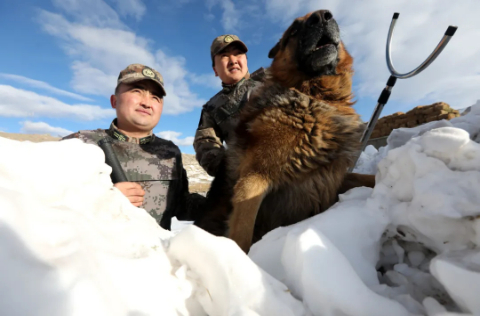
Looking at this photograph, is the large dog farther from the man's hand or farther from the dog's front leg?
the man's hand

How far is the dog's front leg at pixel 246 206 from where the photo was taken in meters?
1.67

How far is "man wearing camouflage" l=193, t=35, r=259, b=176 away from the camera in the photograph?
350cm

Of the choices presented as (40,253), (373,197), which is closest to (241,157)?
(373,197)

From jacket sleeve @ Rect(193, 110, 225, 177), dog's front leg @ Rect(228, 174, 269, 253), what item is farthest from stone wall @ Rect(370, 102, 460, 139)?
dog's front leg @ Rect(228, 174, 269, 253)

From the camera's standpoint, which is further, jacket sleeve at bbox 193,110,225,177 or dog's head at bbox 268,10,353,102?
jacket sleeve at bbox 193,110,225,177

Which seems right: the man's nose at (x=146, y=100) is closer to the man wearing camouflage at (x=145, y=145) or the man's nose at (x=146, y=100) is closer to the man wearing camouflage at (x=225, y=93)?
the man wearing camouflage at (x=145, y=145)

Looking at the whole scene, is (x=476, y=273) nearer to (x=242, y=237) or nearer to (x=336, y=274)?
(x=336, y=274)

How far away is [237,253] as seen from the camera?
84 cm

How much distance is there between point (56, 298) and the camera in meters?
0.57

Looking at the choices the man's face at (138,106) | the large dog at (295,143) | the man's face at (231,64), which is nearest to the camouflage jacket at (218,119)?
the man's face at (231,64)

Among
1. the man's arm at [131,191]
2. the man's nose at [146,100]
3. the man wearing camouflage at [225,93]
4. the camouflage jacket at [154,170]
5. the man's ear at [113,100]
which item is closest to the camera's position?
the man's arm at [131,191]

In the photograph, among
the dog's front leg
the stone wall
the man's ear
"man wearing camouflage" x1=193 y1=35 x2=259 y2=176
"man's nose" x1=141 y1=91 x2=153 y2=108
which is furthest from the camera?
the stone wall

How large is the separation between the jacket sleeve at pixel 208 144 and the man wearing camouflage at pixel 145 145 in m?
0.36

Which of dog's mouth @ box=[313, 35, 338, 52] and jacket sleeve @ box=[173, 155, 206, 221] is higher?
dog's mouth @ box=[313, 35, 338, 52]
